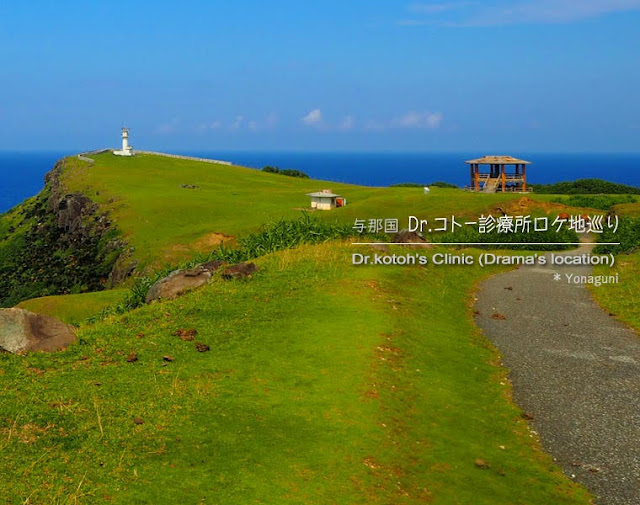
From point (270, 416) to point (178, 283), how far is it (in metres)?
12.4

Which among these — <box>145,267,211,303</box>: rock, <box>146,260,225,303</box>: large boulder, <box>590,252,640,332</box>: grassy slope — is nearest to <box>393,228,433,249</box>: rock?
<box>590,252,640,332</box>: grassy slope

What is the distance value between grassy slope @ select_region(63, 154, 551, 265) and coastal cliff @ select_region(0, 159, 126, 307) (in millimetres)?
2382

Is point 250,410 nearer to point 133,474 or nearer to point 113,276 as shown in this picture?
point 133,474

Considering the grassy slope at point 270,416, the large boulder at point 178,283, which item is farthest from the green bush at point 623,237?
the large boulder at point 178,283

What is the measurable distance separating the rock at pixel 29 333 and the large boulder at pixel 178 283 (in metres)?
6.51

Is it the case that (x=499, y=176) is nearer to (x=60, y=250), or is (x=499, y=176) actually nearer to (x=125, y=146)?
(x=60, y=250)

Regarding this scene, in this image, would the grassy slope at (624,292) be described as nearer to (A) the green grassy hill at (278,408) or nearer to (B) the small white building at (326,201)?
(A) the green grassy hill at (278,408)

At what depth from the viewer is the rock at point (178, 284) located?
23.9 metres

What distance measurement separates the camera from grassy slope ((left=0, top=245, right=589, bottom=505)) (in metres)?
10.4

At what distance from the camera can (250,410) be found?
13031 mm

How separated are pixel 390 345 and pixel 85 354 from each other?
7464 millimetres

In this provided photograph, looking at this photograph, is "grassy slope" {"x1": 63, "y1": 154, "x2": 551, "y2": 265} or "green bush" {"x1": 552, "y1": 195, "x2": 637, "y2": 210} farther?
"green bush" {"x1": 552, "y1": 195, "x2": 637, "y2": 210}

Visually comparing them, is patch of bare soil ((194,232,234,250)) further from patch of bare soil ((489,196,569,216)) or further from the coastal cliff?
patch of bare soil ((489,196,569,216))

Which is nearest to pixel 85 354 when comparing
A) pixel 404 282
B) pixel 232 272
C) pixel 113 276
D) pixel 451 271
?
pixel 232 272
